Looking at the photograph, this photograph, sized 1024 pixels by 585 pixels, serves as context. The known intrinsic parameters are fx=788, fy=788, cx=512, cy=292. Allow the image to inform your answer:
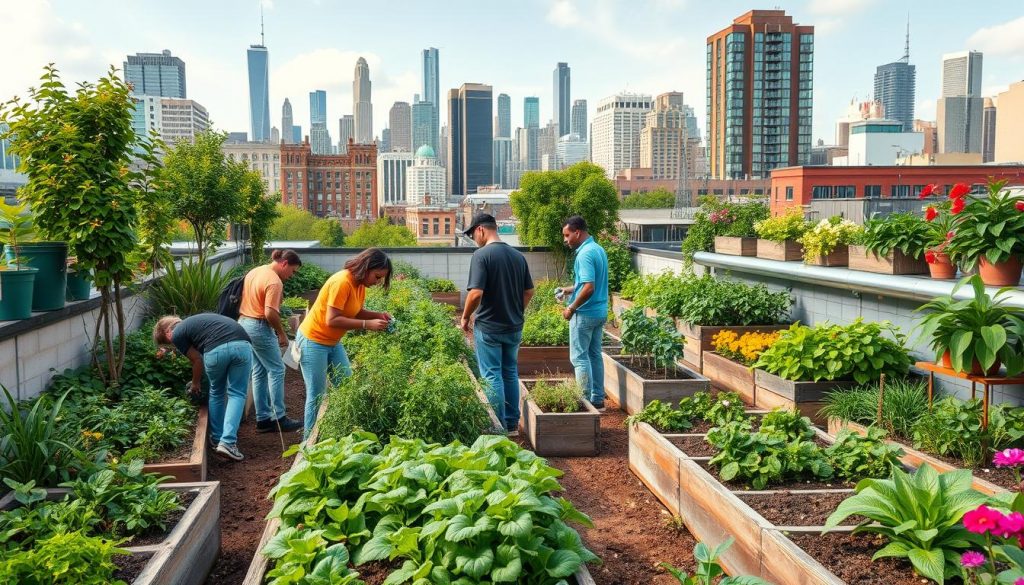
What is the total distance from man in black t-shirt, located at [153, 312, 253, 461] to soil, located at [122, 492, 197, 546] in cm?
192

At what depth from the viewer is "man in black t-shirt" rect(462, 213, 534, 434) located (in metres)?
6.52

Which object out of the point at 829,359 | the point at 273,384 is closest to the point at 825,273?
the point at 829,359

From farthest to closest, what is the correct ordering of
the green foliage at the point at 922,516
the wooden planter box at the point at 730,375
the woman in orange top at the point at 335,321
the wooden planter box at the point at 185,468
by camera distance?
the wooden planter box at the point at 730,375, the woman in orange top at the point at 335,321, the wooden planter box at the point at 185,468, the green foliage at the point at 922,516

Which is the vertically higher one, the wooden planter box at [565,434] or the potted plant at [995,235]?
the potted plant at [995,235]

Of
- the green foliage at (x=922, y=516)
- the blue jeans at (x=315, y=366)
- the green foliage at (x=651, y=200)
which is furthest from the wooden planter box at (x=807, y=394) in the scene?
the green foliage at (x=651, y=200)

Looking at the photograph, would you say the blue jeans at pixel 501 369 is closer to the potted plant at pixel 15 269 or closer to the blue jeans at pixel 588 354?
the blue jeans at pixel 588 354

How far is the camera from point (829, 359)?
266 inches

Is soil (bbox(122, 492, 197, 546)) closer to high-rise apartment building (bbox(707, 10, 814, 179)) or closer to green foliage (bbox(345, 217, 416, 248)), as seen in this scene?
green foliage (bbox(345, 217, 416, 248))

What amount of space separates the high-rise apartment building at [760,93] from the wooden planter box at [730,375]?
12667 cm

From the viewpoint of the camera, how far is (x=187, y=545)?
12.9 feet

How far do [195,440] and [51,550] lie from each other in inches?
101

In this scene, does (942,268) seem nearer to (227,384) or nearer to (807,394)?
(807,394)

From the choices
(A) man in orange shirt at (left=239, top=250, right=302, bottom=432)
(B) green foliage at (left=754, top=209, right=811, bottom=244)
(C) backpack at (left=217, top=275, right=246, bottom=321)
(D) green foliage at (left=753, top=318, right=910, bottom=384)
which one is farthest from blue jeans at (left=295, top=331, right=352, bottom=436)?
(B) green foliage at (left=754, top=209, right=811, bottom=244)

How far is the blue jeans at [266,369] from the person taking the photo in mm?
7035
